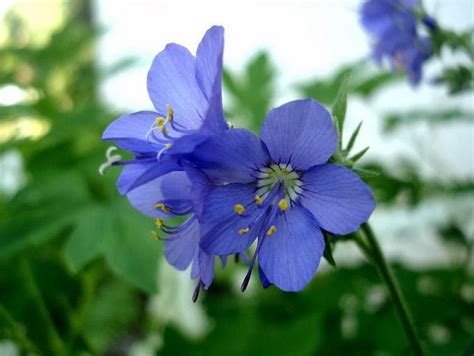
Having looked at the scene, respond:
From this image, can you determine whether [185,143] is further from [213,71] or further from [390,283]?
[390,283]

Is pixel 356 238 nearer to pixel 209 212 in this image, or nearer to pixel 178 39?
pixel 209 212

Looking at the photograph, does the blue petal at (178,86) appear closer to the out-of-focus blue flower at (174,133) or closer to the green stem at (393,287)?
the out-of-focus blue flower at (174,133)

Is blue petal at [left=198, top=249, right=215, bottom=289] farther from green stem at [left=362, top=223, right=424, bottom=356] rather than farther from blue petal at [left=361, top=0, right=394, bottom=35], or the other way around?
blue petal at [left=361, top=0, right=394, bottom=35]

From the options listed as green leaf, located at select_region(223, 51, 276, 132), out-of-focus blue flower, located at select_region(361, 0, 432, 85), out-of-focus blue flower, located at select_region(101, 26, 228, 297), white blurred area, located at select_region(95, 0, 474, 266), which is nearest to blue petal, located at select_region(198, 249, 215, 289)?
out-of-focus blue flower, located at select_region(101, 26, 228, 297)

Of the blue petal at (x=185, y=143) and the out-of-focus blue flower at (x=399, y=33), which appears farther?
the out-of-focus blue flower at (x=399, y=33)

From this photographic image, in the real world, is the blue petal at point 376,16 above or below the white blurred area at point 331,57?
above

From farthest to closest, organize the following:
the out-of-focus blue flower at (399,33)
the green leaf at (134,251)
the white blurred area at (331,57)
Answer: the white blurred area at (331,57) < the out-of-focus blue flower at (399,33) < the green leaf at (134,251)

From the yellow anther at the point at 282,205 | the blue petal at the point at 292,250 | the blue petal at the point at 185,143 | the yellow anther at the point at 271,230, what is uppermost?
the blue petal at the point at 185,143

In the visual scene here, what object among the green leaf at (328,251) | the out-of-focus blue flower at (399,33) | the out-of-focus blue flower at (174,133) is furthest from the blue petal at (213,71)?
the out-of-focus blue flower at (399,33)

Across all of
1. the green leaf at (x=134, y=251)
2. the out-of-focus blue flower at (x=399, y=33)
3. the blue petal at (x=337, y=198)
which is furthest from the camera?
the out-of-focus blue flower at (x=399, y=33)
